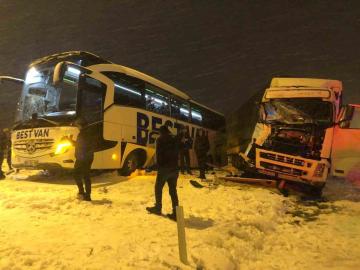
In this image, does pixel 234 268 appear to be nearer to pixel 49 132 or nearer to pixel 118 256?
pixel 118 256

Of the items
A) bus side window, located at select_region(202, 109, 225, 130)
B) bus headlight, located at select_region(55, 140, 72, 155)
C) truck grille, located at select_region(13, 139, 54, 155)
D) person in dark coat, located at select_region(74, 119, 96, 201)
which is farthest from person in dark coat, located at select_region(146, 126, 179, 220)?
bus side window, located at select_region(202, 109, 225, 130)

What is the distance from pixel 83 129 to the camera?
8234 mm

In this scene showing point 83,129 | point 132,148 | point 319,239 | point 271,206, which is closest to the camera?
point 319,239

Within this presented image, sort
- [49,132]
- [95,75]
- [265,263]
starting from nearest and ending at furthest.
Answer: [265,263], [49,132], [95,75]

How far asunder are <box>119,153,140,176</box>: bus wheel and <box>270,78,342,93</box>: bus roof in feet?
17.2

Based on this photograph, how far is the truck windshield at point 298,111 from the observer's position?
39.4 feet

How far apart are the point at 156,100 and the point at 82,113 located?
13.9ft

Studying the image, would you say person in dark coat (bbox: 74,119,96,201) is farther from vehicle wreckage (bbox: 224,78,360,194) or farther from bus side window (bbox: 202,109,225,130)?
bus side window (bbox: 202,109,225,130)

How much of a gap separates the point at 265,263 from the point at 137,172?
27.1 ft

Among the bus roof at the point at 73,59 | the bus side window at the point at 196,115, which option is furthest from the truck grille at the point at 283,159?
the bus side window at the point at 196,115

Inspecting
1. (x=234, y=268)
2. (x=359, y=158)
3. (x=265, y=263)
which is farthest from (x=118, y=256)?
(x=359, y=158)

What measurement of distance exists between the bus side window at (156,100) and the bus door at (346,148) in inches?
247

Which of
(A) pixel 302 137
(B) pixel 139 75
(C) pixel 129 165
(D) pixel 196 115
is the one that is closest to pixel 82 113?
(C) pixel 129 165

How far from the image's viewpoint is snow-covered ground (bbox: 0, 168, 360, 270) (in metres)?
5.03
